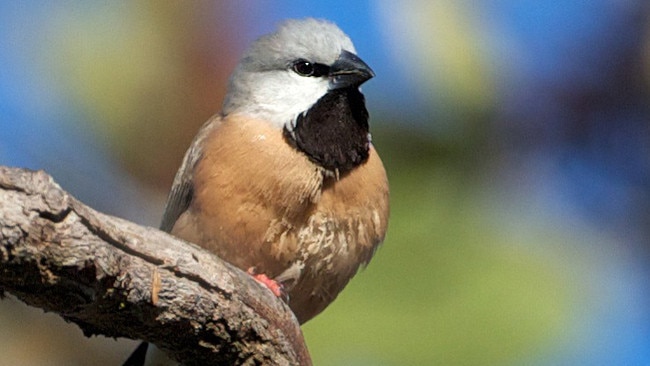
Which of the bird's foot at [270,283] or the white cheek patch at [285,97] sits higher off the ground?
the white cheek patch at [285,97]

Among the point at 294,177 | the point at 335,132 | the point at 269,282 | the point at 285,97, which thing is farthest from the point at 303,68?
the point at 269,282

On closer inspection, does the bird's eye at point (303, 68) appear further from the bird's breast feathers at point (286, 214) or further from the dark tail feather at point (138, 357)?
the dark tail feather at point (138, 357)

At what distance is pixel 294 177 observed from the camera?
4539 millimetres

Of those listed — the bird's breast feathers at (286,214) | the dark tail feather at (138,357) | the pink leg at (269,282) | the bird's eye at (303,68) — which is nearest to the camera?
the pink leg at (269,282)

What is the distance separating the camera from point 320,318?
4129 mm

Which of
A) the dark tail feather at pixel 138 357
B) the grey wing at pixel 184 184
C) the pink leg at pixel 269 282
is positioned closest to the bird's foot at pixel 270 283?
the pink leg at pixel 269 282

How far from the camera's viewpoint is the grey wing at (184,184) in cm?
462

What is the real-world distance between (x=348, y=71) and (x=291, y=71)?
328mm

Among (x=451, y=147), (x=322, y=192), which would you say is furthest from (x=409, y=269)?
(x=322, y=192)

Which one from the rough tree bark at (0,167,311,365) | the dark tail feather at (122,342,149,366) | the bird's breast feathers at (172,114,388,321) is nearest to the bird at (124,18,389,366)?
the bird's breast feathers at (172,114,388,321)

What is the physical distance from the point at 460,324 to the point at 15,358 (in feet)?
6.01

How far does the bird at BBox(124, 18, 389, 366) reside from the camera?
14.7 feet

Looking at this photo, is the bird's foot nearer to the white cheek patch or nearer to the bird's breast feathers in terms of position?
the bird's breast feathers

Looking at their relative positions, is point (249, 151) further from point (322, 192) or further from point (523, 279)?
point (523, 279)
